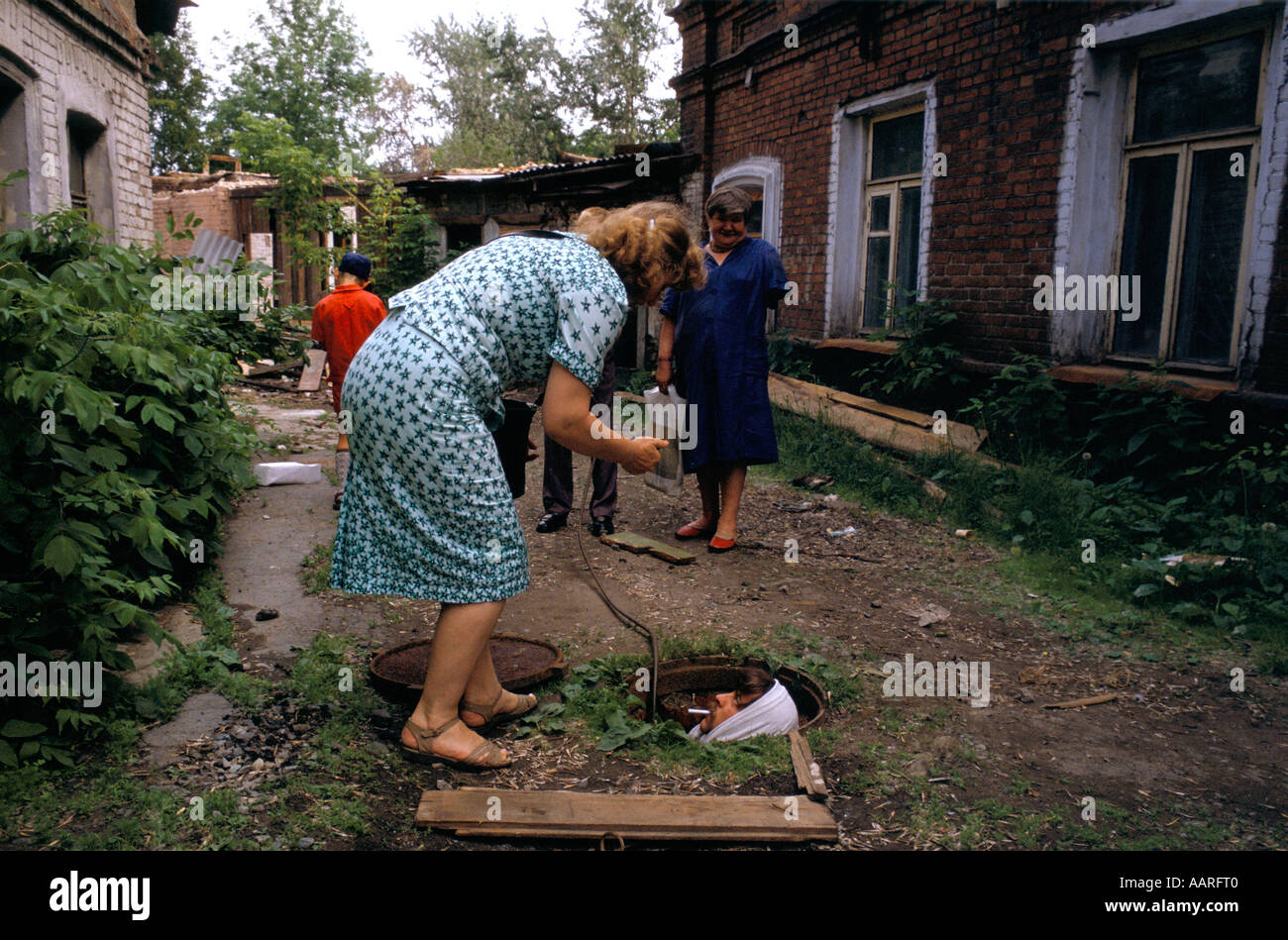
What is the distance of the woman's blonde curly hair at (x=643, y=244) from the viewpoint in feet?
9.21

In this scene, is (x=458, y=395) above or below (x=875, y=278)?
below

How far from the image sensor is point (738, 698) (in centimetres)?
333

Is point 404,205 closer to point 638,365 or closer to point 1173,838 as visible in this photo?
→ point 638,365

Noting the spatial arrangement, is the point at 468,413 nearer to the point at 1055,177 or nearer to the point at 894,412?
the point at 1055,177

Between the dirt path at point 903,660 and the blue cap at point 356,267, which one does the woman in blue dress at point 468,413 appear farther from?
the blue cap at point 356,267

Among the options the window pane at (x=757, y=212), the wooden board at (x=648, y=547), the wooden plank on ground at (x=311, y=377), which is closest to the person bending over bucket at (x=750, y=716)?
the wooden board at (x=648, y=547)

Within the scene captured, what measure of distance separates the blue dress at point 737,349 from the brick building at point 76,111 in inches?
176

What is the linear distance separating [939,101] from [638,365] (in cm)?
598

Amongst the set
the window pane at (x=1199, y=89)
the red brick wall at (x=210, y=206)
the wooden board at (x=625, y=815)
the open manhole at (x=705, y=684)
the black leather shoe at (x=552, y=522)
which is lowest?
the open manhole at (x=705, y=684)

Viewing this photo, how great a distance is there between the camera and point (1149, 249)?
20.0 ft

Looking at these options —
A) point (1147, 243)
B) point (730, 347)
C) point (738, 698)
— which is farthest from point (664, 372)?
point (1147, 243)

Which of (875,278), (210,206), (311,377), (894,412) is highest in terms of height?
(210,206)

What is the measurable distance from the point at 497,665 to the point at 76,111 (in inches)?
298

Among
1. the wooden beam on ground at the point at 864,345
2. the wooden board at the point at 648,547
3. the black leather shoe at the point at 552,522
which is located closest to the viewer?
the wooden board at the point at 648,547
